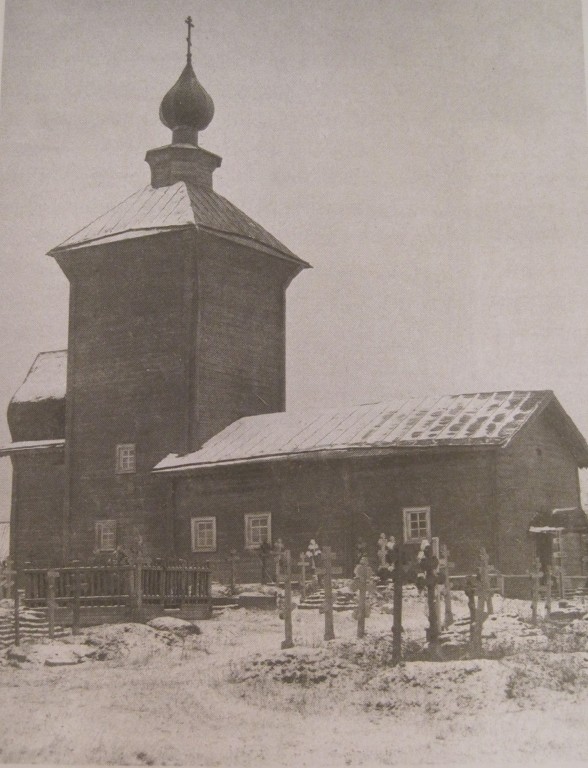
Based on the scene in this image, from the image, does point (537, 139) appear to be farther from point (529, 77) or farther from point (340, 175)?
point (340, 175)

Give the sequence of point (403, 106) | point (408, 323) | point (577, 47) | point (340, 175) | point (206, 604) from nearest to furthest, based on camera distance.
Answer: point (577, 47), point (403, 106), point (340, 175), point (408, 323), point (206, 604)

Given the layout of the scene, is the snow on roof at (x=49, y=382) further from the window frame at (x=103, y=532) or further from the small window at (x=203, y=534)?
the small window at (x=203, y=534)

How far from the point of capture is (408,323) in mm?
14250

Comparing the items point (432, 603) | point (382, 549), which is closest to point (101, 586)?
point (382, 549)

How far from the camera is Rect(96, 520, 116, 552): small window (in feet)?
70.1

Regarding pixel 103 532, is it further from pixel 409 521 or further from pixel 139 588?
pixel 139 588

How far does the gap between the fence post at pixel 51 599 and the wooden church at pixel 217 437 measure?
4489 mm

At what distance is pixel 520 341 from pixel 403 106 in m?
2.97

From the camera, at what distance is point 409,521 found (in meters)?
18.5

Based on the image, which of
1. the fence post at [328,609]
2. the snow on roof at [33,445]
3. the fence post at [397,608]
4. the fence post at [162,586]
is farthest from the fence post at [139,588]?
the snow on roof at [33,445]

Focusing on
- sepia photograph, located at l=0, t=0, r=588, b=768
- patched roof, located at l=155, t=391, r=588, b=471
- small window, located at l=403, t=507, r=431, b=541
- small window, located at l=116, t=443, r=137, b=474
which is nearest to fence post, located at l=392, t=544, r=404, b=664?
sepia photograph, located at l=0, t=0, r=588, b=768

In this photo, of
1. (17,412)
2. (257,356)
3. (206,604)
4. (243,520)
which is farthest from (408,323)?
(17,412)

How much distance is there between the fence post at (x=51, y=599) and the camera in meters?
13.3

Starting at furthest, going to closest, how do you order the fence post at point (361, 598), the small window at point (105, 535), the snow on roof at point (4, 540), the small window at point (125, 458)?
the snow on roof at point (4, 540), the small window at point (125, 458), the small window at point (105, 535), the fence post at point (361, 598)
